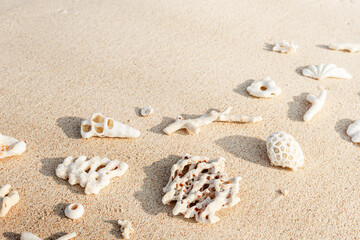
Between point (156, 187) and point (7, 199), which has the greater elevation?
point (7, 199)

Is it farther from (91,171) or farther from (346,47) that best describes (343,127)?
(91,171)

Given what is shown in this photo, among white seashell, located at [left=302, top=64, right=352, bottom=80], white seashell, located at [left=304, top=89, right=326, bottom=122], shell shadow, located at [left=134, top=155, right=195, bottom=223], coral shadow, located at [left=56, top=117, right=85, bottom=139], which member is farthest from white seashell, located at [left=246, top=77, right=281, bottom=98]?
coral shadow, located at [left=56, top=117, right=85, bottom=139]

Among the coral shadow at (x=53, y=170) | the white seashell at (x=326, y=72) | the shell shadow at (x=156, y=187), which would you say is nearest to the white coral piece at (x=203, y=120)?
the shell shadow at (x=156, y=187)

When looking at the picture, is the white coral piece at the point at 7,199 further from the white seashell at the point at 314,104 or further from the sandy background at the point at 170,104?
the white seashell at the point at 314,104

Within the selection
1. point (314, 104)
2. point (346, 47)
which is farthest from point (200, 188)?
point (346, 47)

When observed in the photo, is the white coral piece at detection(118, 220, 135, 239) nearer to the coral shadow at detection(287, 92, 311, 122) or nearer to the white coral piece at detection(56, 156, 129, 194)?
the white coral piece at detection(56, 156, 129, 194)

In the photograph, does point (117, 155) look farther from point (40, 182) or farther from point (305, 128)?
point (305, 128)
